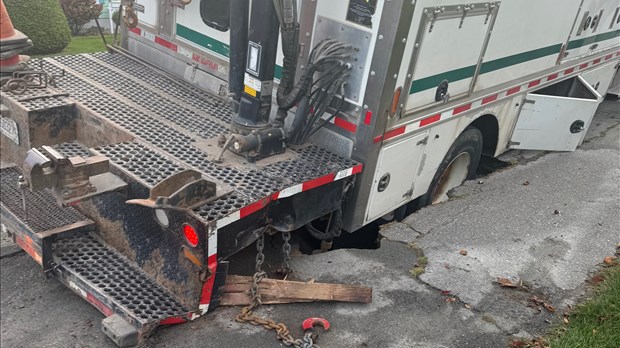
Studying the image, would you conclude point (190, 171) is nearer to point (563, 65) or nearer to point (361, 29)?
point (361, 29)

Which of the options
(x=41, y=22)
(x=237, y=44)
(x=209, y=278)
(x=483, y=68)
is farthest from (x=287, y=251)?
(x=41, y=22)

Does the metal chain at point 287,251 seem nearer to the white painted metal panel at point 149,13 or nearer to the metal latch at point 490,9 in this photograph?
the metal latch at point 490,9

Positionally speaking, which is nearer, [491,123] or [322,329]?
[322,329]

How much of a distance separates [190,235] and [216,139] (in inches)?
45.0

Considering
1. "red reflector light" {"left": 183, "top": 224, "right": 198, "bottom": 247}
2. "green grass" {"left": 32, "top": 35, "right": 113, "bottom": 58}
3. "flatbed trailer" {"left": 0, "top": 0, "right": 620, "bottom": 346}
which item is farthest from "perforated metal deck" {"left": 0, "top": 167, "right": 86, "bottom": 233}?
"green grass" {"left": 32, "top": 35, "right": 113, "bottom": 58}

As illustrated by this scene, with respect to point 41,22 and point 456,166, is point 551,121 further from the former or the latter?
point 41,22

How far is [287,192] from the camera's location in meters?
3.53

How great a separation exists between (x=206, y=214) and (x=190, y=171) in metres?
0.27

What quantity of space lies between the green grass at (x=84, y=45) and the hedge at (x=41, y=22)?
28 cm

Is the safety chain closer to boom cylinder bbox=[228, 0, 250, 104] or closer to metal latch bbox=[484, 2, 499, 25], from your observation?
boom cylinder bbox=[228, 0, 250, 104]

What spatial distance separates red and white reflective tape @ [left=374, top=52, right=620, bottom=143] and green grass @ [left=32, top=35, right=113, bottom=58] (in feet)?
24.4

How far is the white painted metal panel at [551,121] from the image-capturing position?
593 centimetres

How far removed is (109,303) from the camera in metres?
3.22

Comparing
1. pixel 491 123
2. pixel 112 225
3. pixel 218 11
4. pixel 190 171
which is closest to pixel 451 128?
pixel 491 123
